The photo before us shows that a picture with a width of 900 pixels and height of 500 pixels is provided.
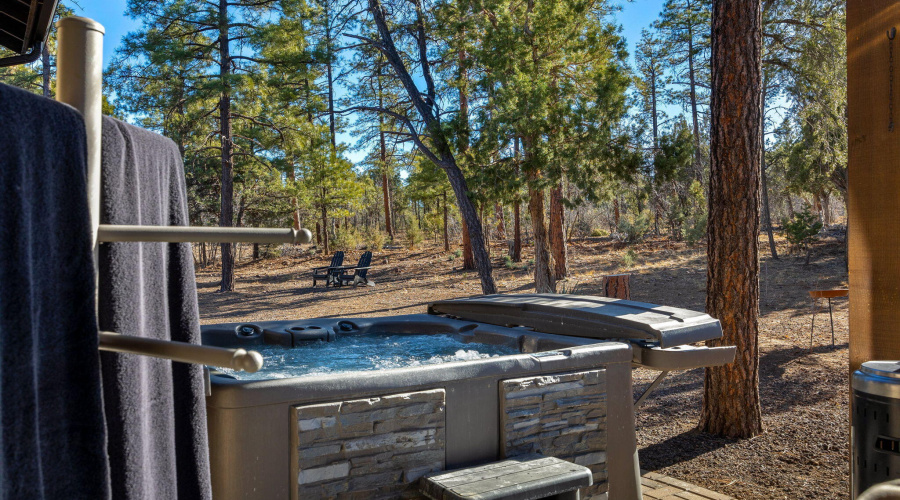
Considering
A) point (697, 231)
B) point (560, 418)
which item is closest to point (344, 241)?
point (697, 231)

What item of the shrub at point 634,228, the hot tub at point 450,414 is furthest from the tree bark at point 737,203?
the shrub at point 634,228

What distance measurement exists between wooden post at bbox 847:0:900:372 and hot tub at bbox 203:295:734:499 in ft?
2.26

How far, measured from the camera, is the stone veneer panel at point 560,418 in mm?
2631

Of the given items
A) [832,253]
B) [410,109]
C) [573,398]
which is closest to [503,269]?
[410,109]

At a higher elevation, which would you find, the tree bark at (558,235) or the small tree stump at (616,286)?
the tree bark at (558,235)

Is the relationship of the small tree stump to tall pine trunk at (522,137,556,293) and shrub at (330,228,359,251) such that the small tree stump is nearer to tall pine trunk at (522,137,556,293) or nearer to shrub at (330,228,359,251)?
tall pine trunk at (522,137,556,293)

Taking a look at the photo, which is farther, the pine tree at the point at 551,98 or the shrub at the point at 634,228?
the shrub at the point at 634,228

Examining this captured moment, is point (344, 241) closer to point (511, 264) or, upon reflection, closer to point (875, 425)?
point (511, 264)

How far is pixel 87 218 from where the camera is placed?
3.30 feet

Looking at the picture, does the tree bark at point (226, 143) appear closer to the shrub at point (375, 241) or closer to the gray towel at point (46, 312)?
the shrub at point (375, 241)

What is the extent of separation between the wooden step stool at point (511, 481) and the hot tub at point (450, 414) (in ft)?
0.42

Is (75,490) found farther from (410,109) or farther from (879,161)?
(410,109)

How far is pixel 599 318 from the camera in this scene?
3363 mm

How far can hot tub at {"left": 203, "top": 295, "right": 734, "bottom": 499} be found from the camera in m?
2.12
